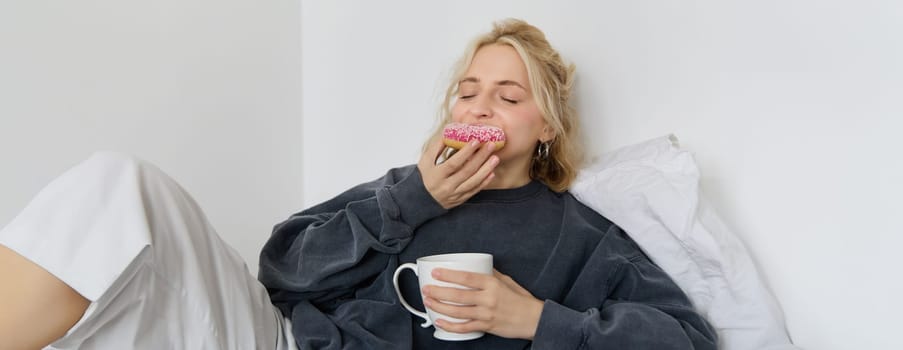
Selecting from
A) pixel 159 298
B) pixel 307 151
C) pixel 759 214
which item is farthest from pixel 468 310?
pixel 307 151

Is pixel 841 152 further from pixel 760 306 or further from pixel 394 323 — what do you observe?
pixel 394 323

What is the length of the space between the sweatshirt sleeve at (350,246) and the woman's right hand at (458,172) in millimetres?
20

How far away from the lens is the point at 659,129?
1.47 metres

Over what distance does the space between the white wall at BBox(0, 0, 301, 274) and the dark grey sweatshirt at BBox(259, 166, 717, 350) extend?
65 cm

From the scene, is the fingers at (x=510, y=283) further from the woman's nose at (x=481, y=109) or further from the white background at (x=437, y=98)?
the white background at (x=437, y=98)

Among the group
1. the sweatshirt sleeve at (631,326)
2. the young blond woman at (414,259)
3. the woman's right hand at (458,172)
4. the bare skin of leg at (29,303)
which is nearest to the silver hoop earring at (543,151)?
the young blond woman at (414,259)

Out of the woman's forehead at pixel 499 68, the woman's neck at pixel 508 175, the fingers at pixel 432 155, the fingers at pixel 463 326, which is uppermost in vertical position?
the woman's forehead at pixel 499 68

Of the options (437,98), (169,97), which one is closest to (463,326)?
(437,98)

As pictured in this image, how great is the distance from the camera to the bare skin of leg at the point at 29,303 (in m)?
0.88

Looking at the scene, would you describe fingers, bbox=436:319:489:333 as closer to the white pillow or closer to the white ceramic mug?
the white ceramic mug

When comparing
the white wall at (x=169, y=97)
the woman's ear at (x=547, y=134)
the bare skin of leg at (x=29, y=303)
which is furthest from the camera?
the white wall at (x=169, y=97)

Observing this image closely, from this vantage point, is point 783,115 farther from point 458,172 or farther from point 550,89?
point 458,172

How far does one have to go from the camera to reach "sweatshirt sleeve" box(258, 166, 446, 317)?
4.07 ft

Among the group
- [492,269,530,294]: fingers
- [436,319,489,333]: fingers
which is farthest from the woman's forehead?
[436,319,489,333]: fingers
